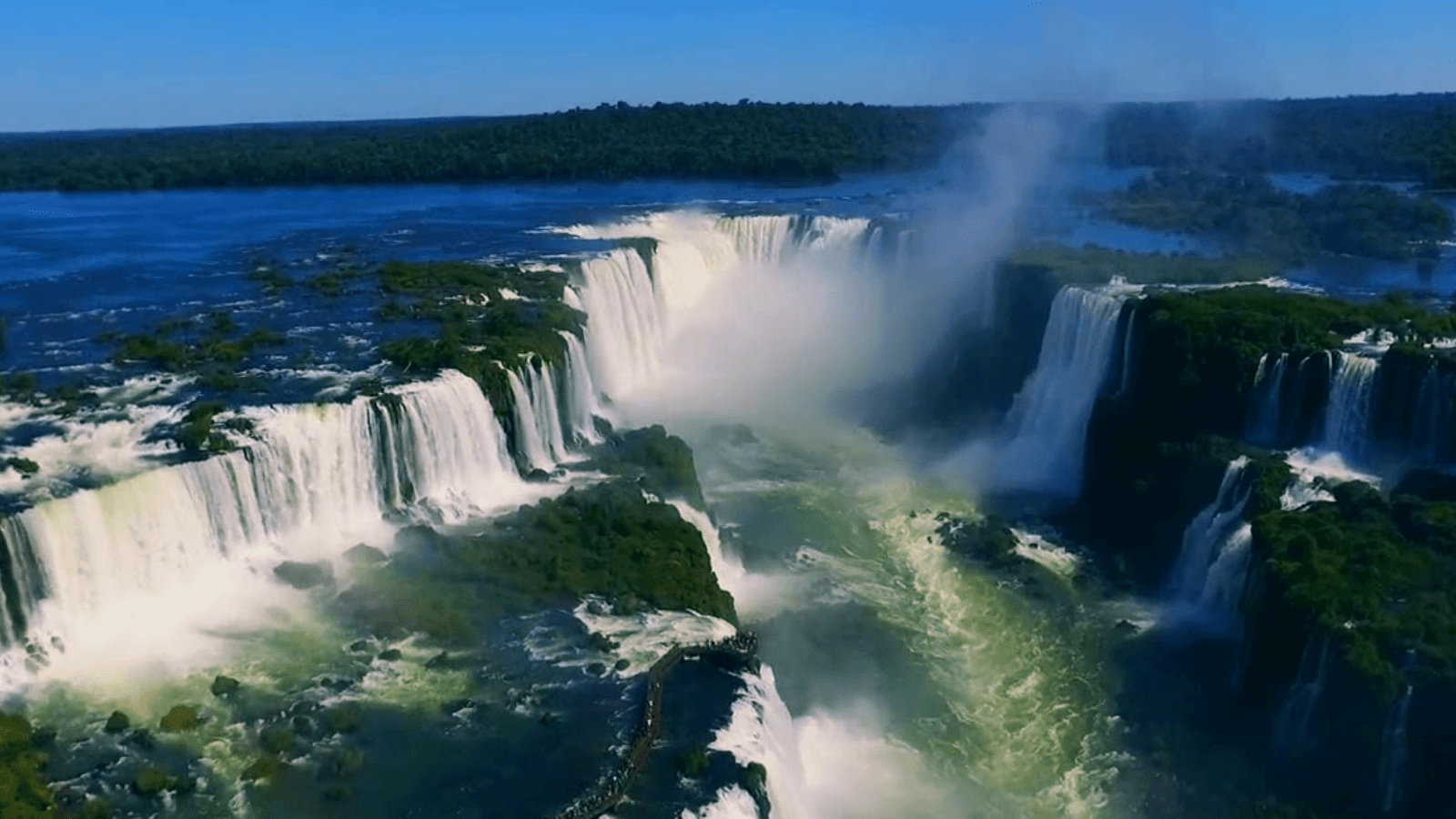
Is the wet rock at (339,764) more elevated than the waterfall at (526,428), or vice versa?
the waterfall at (526,428)

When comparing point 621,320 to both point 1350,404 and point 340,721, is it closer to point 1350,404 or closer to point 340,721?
point 1350,404

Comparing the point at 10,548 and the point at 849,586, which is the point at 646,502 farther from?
the point at 10,548

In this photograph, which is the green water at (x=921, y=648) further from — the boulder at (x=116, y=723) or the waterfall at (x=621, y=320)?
the boulder at (x=116, y=723)

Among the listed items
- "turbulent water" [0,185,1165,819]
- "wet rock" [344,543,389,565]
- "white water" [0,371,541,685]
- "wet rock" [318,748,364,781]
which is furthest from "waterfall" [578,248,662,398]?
"wet rock" [318,748,364,781]

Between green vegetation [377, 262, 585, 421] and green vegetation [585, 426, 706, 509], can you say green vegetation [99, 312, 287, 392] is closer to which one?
green vegetation [377, 262, 585, 421]

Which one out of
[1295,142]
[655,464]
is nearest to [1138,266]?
[655,464]

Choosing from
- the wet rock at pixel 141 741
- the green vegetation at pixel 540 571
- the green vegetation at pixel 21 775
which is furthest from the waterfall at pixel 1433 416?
the green vegetation at pixel 21 775
